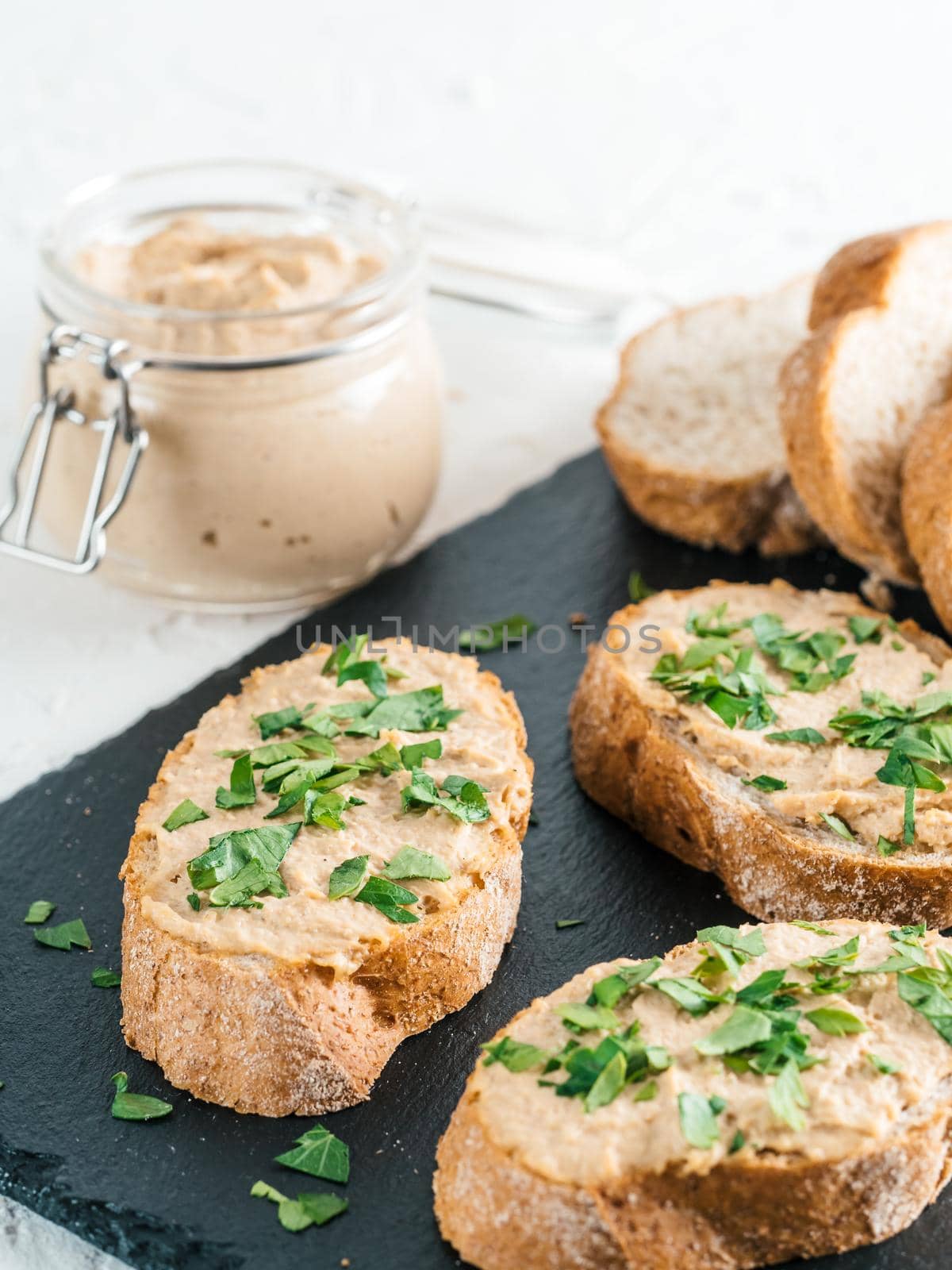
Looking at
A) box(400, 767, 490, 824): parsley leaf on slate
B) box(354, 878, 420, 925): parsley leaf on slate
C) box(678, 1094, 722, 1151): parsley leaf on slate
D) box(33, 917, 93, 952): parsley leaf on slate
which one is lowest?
box(33, 917, 93, 952): parsley leaf on slate

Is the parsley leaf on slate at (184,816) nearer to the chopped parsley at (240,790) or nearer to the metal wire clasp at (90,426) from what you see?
the chopped parsley at (240,790)

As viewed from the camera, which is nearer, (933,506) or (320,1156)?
(320,1156)

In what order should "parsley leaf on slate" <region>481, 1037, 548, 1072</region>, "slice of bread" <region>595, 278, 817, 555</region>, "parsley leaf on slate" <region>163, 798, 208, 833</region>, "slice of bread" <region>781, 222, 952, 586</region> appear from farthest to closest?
"slice of bread" <region>595, 278, 817, 555</region>, "slice of bread" <region>781, 222, 952, 586</region>, "parsley leaf on slate" <region>163, 798, 208, 833</region>, "parsley leaf on slate" <region>481, 1037, 548, 1072</region>

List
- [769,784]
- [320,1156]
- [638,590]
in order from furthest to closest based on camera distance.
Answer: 1. [638,590]
2. [769,784]
3. [320,1156]

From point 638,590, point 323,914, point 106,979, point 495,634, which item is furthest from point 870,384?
point 106,979

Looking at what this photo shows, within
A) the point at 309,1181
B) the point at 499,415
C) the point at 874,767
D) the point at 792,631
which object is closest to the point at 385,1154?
the point at 309,1181

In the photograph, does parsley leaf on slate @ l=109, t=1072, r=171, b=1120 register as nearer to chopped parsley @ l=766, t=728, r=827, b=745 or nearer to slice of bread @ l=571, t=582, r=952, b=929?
slice of bread @ l=571, t=582, r=952, b=929

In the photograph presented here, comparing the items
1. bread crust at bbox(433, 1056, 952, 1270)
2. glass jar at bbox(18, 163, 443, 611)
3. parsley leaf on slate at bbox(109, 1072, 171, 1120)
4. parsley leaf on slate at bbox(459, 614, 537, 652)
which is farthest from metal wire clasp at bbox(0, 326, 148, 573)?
bread crust at bbox(433, 1056, 952, 1270)

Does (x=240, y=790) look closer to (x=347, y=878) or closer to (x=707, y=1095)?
(x=347, y=878)
